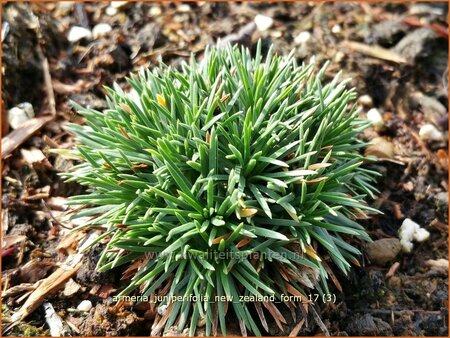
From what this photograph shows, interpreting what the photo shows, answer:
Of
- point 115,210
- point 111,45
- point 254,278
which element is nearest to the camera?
point 254,278

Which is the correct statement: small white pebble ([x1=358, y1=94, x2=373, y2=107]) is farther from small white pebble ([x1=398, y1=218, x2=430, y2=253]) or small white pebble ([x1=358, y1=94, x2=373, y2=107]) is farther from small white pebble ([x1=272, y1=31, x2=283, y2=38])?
small white pebble ([x1=398, y1=218, x2=430, y2=253])

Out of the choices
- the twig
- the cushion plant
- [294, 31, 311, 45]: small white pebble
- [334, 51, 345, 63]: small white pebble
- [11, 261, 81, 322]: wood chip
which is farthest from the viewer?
[294, 31, 311, 45]: small white pebble

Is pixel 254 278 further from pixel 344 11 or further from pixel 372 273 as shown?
pixel 344 11

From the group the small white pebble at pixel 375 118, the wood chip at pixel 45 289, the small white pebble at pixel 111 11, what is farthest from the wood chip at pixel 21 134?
the small white pebble at pixel 375 118

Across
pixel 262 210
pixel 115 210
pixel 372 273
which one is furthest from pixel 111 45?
pixel 372 273

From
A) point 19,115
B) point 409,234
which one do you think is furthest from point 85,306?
point 409,234

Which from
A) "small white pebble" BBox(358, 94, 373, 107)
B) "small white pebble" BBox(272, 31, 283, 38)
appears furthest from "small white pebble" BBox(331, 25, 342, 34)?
"small white pebble" BBox(358, 94, 373, 107)
